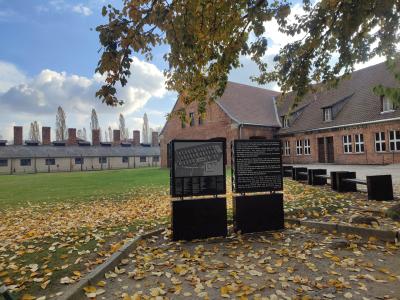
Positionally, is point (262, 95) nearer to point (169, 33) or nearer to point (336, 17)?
point (336, 17)

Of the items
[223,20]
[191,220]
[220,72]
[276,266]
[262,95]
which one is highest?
[262,95]

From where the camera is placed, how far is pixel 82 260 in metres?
5.24

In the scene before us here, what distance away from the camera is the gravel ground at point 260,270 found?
4047 mm

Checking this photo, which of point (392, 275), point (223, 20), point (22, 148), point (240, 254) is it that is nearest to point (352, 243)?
point (392, 275)

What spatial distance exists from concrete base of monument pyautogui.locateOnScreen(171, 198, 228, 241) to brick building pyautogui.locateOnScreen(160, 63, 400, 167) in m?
18.9

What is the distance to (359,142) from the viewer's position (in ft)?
85.8

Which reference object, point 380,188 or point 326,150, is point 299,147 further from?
point 380,188

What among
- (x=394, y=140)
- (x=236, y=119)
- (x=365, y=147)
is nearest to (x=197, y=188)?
(x=394, y=140)

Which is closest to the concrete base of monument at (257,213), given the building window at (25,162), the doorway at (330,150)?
the doorway at (330,150)

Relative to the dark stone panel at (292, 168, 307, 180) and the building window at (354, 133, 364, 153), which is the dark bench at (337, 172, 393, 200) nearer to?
the dark stone panel at (292, 168, 307, 180)

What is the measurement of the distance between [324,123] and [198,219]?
26.4 m

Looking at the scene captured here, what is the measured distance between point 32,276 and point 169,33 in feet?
15.5

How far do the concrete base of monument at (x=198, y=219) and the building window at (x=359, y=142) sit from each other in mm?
23655

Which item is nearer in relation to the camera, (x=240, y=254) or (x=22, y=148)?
(x=240, y=254)
